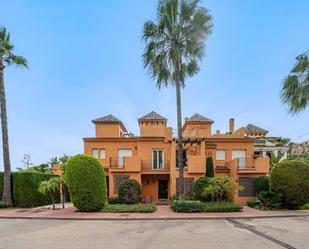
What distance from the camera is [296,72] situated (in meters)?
11.9

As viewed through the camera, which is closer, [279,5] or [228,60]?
[279,5]

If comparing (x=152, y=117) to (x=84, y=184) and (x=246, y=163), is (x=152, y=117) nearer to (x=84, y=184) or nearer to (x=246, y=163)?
(x=246, y=163)

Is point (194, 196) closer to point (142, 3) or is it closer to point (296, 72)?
point (296, 72)

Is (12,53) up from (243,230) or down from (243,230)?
up

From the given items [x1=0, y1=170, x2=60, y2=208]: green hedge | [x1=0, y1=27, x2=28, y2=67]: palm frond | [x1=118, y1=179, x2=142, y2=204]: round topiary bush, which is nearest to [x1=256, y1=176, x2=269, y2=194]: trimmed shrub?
[x1=118, y1=179, x2=142, y2=204]: round topiary bush

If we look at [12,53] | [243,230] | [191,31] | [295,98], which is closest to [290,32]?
[295,98]

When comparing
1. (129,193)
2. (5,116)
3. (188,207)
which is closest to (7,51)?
(5,116)

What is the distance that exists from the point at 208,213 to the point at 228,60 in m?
9.48

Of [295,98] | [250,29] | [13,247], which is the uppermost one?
[250,29]

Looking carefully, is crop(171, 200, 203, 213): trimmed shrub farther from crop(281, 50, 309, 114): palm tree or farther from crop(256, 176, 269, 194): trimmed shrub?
crop(281, 50, 309, 114): palm tree

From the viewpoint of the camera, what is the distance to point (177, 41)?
17.4 meters

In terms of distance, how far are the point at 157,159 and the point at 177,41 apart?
35.4 ft

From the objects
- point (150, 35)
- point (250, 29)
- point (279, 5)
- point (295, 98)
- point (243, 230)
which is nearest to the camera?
point (243, 230)

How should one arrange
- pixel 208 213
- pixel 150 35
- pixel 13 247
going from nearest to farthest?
pixel 13 247
pixel 208 213
pixel 150 35
